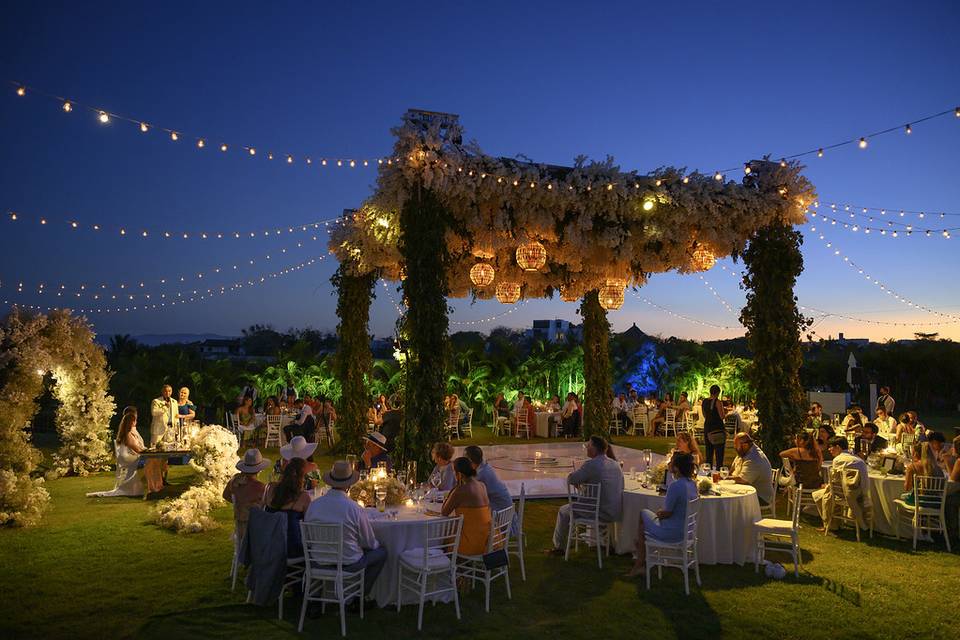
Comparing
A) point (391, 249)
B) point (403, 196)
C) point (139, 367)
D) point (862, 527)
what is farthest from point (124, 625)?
point (139, 367)

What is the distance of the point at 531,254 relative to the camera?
10539 mm

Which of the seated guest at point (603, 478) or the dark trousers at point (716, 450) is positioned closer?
the seated guest at point (603, 478)

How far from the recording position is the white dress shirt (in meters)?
5.18

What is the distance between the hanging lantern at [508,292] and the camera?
12.8 m

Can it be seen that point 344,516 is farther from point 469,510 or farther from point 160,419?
point 160,419

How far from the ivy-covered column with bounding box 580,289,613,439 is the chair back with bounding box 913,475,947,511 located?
765 cm

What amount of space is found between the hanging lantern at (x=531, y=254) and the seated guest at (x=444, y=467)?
4472 mm

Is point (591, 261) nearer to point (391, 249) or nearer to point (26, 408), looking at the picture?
point (391, 249)

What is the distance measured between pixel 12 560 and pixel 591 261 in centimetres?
863

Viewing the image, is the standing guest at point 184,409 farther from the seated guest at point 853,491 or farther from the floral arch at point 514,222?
the seated guest at point 853,491

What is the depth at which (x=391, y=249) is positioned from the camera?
438 inches

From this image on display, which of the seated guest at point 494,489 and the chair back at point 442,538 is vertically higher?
the seated guest at point 494,489

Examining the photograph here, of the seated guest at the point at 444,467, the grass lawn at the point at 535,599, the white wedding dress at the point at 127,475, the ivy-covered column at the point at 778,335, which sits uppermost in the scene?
the ivy-covered column at the point at 778,335

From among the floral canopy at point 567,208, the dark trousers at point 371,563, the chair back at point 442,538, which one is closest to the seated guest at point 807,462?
the floral canopy at point 567,208
